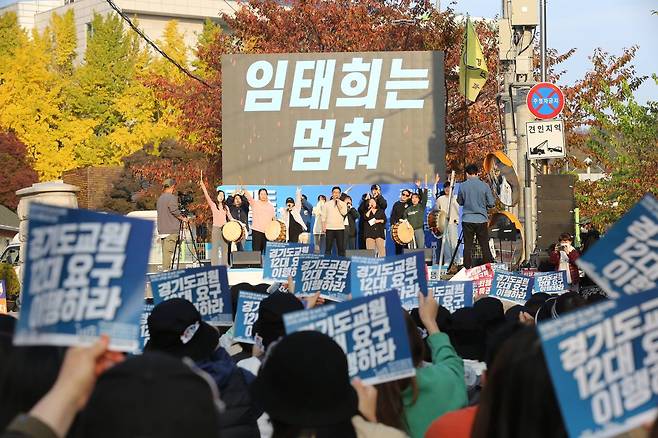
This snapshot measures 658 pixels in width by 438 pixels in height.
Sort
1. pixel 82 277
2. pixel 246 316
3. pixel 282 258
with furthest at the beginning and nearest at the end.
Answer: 1. pixel 282 258
2. pixel 246 316
3. pixel 82 277

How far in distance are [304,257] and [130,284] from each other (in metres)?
5.52

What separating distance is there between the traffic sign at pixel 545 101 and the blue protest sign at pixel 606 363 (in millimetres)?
16166

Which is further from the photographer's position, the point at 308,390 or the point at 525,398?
the point at 308,390

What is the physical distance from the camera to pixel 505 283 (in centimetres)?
1154

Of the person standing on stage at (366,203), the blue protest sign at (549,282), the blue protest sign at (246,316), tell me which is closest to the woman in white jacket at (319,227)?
the person standing on stage at (366,203)

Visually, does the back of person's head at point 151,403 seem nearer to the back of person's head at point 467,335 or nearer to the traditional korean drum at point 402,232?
the back of person's head at point 467,335

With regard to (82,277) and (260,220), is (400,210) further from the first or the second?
(82,277)

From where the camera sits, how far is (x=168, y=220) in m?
22.5

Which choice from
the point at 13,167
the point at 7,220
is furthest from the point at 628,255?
the point at 13,167

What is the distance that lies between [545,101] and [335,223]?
675 cm

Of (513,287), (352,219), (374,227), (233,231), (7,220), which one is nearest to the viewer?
(513,287)

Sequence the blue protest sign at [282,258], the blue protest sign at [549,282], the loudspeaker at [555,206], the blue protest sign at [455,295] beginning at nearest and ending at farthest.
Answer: the blue protest sign at [455,295] → the blue protest sign at [282,258] → the blue protest sign at [549,282] → the loudspeaker at [555,206]

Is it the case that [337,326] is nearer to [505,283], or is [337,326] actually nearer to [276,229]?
[505,283]

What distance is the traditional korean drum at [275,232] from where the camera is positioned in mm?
24562
